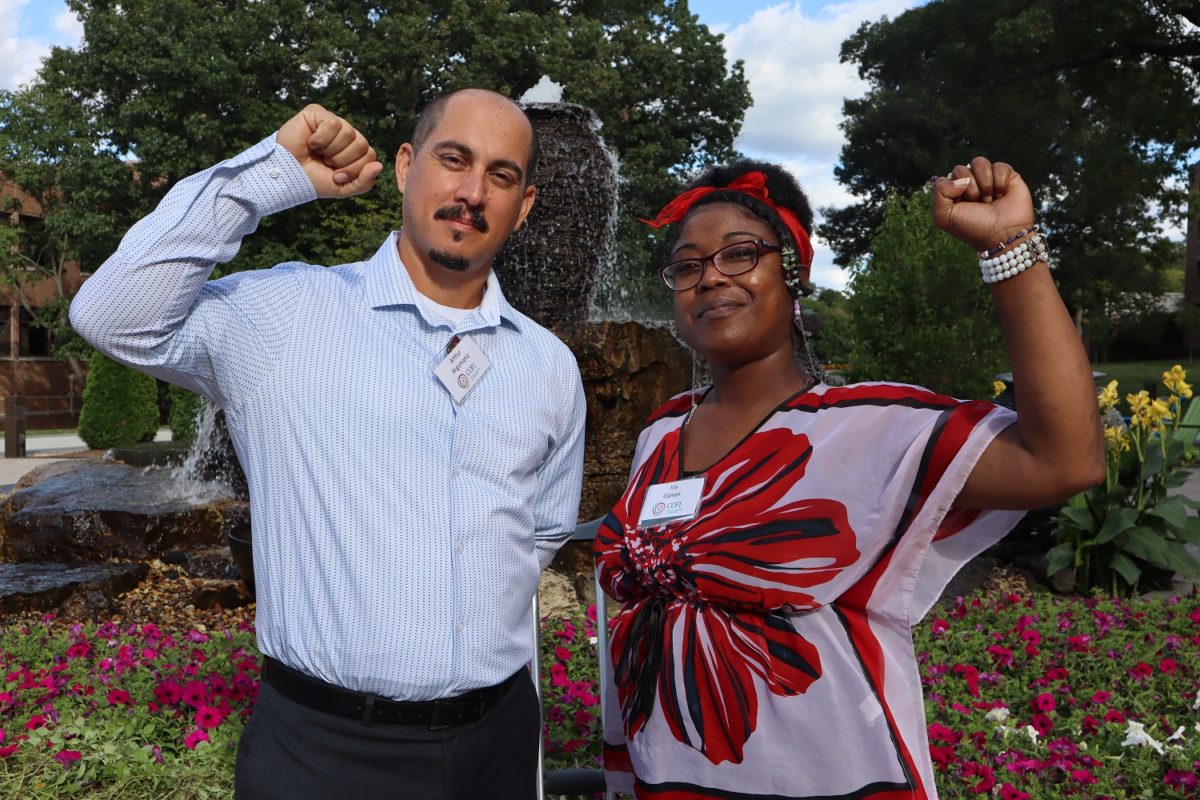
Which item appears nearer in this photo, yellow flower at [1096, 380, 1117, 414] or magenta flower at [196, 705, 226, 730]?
magenta flower at [196, 705, 226, 730]

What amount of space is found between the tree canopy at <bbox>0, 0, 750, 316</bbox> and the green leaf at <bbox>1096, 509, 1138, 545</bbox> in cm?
1839

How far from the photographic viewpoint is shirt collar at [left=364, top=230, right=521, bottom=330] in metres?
2.23

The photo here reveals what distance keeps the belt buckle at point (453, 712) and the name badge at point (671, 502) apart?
1.65 feet

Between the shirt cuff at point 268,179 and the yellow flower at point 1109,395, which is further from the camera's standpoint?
the yellow flower at point 1109,395

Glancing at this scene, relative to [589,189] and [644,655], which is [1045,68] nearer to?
[589,189]

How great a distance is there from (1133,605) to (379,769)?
546cm

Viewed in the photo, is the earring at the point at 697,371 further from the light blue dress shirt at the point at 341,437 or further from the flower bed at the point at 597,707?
the light blue dress shirt at the point at 341,437

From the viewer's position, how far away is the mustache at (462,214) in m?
2.22

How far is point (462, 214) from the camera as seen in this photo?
222 centimetres

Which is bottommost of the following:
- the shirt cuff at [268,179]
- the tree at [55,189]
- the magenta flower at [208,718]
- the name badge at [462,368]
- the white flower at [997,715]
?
the white flower at [997,715]

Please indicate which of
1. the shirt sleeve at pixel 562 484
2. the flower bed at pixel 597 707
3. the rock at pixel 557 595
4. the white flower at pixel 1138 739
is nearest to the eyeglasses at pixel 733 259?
the shirt sleeve at pixel 562 484

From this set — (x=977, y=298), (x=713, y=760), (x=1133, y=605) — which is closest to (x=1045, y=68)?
(x=977, y=298)

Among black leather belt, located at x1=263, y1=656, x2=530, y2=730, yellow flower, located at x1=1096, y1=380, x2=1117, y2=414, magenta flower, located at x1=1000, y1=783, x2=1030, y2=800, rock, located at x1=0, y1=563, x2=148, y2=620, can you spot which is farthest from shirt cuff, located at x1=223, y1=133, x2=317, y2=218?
yellow flower, located at x1=1096, y1=380, x2=1117, y2=414

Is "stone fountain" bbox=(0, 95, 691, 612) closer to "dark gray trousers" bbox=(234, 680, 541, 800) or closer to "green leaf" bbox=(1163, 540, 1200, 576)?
"green leaf" bbox=(1163, 540, 1200, 576)
